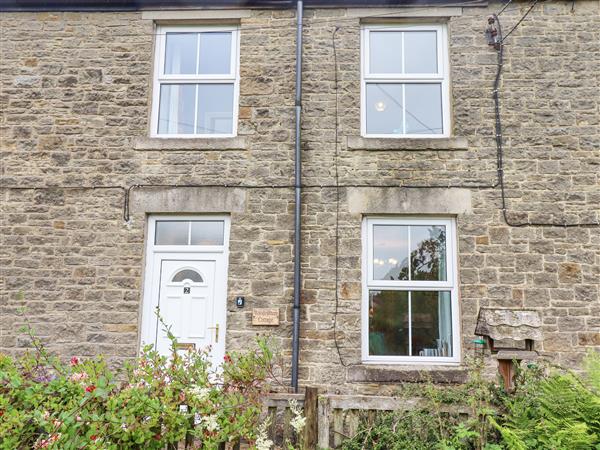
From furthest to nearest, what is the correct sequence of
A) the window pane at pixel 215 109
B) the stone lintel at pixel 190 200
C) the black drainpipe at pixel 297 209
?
Answer: the window pane at pixel 215 109, the stone lintel at pixel 190 200, the black drainpipe at pixel 297 209

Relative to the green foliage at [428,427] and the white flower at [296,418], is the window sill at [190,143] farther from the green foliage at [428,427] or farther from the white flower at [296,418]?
the green foliage at [428,427]

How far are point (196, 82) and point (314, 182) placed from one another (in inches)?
88.3

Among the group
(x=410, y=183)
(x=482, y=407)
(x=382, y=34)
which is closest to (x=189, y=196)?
(x=410, y=183)

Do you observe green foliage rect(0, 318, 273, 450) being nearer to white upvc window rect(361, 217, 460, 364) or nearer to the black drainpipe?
the black drainpipe

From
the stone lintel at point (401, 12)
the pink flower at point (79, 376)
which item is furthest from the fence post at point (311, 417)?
the stone lintel at point (401, 12)

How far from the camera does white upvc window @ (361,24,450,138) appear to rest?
6.72 m

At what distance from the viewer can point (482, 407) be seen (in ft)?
11.3

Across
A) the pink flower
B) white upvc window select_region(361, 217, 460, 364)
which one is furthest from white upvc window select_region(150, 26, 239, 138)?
the pink flower

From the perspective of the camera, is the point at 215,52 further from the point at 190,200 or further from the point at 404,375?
the point at 404,375

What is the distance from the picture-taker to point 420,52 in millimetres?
6914

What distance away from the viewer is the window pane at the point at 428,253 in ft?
20.9

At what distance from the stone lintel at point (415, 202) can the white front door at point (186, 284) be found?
6.29 ft

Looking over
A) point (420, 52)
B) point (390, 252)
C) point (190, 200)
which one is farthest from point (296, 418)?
point (420, 52)

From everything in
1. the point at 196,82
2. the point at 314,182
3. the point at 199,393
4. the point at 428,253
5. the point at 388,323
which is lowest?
the point at 199,393
